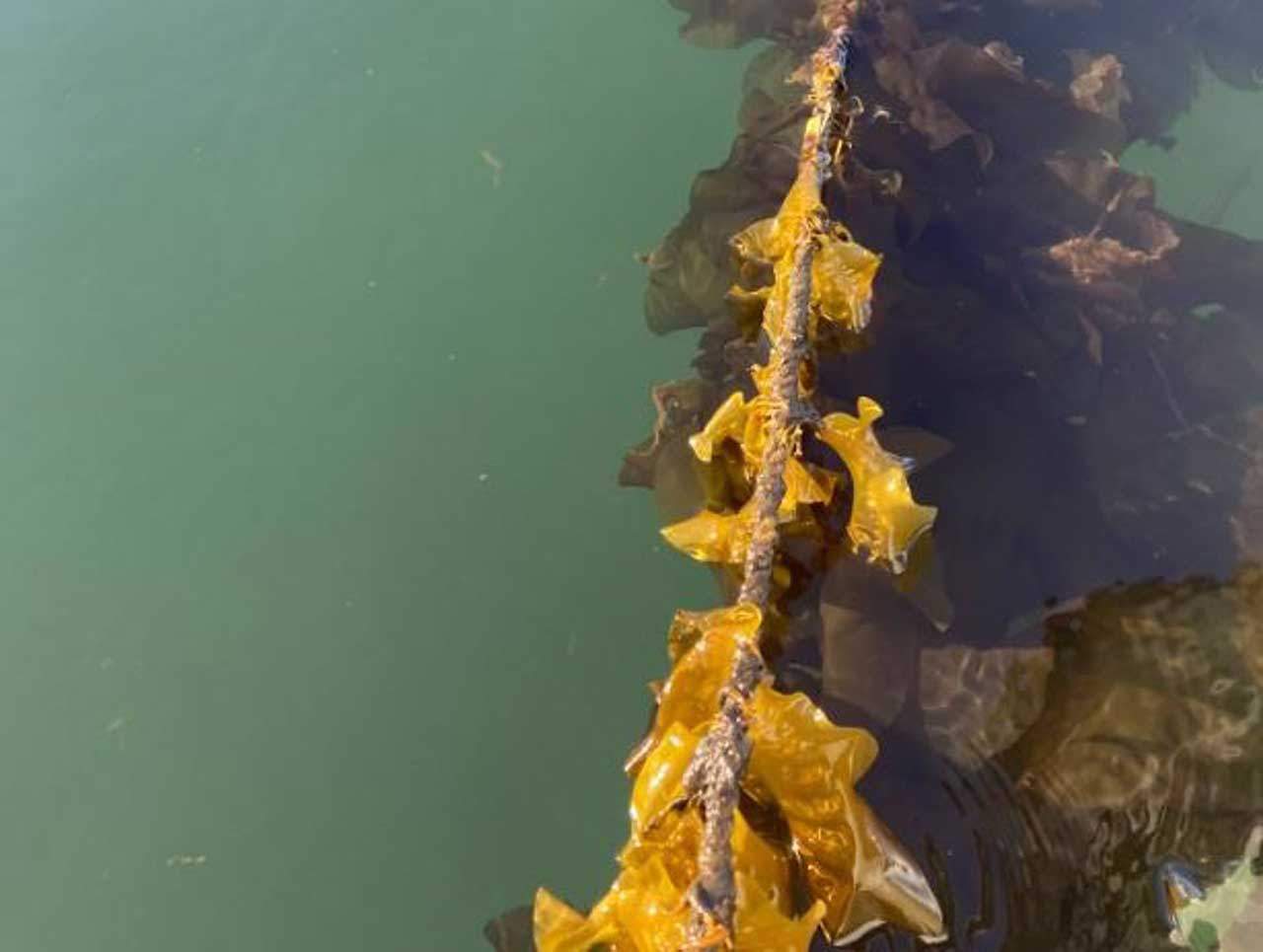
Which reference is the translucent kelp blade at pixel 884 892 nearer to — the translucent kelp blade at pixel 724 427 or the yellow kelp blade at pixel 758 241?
the translucent kelp blade at pixel 724 427

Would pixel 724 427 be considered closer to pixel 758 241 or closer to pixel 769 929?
pixel 758 241

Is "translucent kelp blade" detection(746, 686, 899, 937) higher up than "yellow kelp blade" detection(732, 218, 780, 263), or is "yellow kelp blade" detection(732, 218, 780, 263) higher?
"yellow kelp blade" detection(732, 218, 780, 263)

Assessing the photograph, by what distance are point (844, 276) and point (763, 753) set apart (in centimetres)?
85

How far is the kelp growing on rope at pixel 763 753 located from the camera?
48.8 inches

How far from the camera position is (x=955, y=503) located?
6.06 feet

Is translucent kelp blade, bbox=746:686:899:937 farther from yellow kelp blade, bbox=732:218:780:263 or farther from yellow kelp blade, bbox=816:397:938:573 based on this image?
yellow kelp blade, bbox=732:218:780:263

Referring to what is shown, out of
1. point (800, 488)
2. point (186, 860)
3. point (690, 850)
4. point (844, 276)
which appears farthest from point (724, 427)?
point (186, 860)

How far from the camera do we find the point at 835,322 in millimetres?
1959

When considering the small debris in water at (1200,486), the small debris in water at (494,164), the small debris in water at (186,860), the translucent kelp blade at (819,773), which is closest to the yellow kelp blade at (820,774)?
the translucent kelp blade at (819,773)

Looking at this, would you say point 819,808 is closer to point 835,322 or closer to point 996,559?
point 996,559

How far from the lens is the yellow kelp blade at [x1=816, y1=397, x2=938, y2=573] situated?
1687 millimetres

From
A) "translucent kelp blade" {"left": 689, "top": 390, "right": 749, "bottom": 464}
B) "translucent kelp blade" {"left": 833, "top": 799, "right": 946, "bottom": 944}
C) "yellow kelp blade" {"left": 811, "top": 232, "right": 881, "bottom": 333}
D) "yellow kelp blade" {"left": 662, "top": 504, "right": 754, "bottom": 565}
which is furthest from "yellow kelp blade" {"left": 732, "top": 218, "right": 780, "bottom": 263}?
"translucent kelp blade" {"left": 833, "top": 799, "right": 946, "bottom": 944}

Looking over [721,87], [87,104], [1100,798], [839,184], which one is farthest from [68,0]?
[1100,798]

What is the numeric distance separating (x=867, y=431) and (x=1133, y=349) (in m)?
0.71
